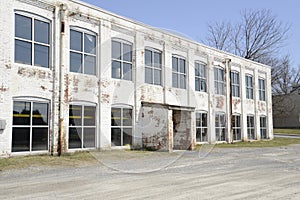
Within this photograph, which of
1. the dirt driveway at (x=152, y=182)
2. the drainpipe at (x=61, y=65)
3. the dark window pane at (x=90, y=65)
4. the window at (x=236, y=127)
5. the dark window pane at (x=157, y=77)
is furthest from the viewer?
the window at (x=236, y=127)

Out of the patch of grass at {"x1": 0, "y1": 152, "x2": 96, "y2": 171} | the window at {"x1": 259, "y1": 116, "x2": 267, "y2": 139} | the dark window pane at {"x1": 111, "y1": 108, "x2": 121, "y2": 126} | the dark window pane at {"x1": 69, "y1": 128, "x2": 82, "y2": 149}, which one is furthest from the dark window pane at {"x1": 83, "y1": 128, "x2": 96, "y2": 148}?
the window at {"x1": 259, "y1": 116, "x2": 267, "y2": 139}

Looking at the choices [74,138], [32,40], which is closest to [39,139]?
[74,138]

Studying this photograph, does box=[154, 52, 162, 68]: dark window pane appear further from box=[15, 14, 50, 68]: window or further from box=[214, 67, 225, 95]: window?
box=[15, 14, 50, 68]: window

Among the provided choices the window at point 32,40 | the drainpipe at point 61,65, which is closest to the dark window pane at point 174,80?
the drainpipe at point 61,65

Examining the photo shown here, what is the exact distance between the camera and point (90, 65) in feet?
58.7

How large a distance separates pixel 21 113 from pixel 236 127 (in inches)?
754

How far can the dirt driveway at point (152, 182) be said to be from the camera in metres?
7.49

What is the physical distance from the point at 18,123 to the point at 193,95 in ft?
43.1

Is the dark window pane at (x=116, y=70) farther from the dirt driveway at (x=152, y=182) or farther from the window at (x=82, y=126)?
→ the dirt driveway at (x=152, y=182)

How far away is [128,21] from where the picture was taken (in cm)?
2003

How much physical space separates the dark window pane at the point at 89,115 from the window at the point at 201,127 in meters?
9.35

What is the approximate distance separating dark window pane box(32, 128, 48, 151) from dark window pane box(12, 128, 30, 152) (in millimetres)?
286

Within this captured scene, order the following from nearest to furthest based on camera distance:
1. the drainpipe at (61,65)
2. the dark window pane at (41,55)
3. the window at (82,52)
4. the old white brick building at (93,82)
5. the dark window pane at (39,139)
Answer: the old white brick building at (93,82)
the dark window pane at (39,139)
the dark window pane at (41,55)
the drainpipe at (61,65)
the window at (82,52)

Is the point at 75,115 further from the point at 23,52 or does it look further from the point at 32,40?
the point at 32,40
